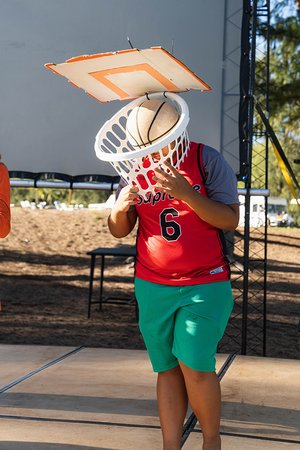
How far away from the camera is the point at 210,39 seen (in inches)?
311

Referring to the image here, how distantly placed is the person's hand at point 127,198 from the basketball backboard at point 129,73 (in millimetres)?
413

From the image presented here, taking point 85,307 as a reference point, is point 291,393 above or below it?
above

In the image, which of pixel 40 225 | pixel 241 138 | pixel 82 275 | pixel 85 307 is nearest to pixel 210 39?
pixel 241 138

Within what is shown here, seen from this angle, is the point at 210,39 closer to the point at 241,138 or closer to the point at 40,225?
the point at 241,138

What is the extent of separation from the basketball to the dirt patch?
5.74m

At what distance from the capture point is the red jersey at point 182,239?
3240 mm

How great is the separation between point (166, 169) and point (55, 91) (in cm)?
505

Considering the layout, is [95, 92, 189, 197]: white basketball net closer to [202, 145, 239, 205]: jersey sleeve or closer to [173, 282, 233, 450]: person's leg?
[202, 145, 239, 205]: jersey sleeve

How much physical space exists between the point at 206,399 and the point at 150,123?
106 cm

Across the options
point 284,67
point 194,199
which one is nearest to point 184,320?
point 194,199

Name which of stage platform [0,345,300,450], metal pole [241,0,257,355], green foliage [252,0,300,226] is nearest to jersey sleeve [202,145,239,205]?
stage platform [0,345,300,450]

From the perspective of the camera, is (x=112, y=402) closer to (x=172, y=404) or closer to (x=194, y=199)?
(x=172, y=404)

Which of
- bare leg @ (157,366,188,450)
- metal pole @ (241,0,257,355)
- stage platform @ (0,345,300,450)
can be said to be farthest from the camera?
metal pole @ (241,0,257,355)

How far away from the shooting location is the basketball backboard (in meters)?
Answer: 3.16
